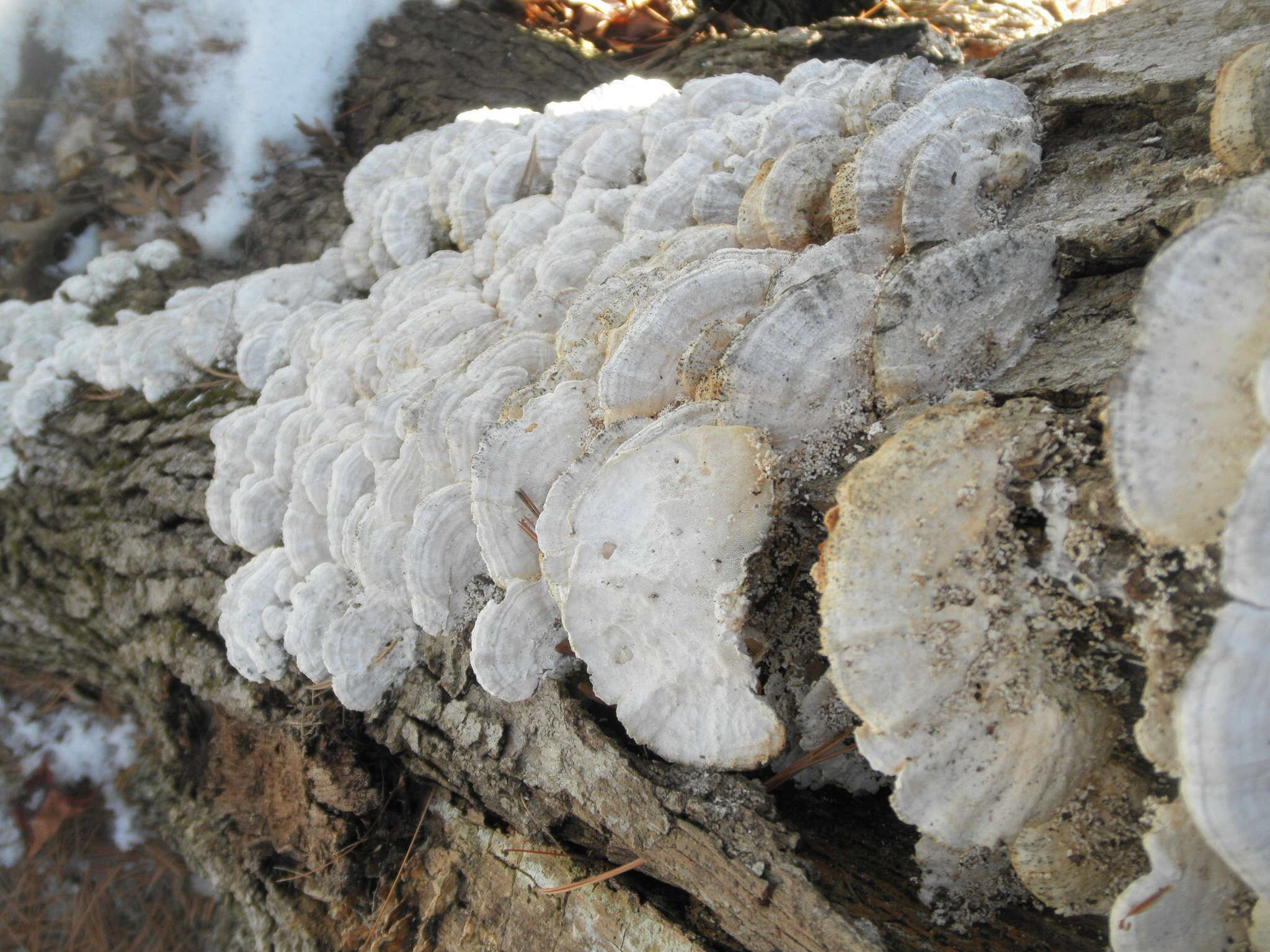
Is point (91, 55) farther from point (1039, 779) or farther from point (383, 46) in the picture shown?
point (1039, 779)

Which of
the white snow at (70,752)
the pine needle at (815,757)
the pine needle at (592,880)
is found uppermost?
the pine needle at (815,757)

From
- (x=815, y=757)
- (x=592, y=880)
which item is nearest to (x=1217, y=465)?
(x=815, y=757)

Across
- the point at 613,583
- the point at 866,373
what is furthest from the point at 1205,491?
the point at 613,583

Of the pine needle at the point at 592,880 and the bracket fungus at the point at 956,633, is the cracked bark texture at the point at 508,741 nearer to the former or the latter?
the pine needle at the point at 592,880

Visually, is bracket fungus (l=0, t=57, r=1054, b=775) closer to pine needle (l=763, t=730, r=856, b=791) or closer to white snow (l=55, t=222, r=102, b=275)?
pine needle (l=763, t=730, r=856, b=791)

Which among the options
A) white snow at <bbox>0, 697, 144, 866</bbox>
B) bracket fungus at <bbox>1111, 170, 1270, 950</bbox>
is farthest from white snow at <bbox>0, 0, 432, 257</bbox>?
bracket fungus at <bbox>1111, 170, 1270, 950</bbox>

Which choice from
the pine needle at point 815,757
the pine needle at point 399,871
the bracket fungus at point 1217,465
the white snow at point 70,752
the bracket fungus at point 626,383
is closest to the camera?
the bracket fungus at point 1217,465

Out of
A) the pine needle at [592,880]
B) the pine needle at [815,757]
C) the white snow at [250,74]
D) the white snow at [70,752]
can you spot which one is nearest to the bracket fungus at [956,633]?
the pine needle at [815,757]
